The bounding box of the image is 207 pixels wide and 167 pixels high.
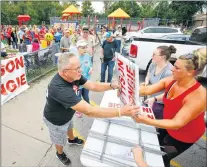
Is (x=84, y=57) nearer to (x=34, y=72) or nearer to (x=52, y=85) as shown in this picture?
(x=52, y=85)

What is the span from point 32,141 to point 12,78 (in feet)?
7.54

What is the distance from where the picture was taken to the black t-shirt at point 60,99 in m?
2.03

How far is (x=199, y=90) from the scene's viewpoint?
1.37m

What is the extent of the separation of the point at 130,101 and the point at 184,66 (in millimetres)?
562

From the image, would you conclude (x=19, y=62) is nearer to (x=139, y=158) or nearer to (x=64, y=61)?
(x=64, y=61)

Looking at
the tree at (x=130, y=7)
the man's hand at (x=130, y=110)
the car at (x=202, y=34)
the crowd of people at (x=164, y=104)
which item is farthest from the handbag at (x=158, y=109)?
the tree at (x=130, y=7)

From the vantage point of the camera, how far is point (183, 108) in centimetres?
164

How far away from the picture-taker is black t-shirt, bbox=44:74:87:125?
203 centimetres

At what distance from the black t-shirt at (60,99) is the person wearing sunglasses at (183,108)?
0.72 m

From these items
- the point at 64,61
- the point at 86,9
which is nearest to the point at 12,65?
the point at 64,61

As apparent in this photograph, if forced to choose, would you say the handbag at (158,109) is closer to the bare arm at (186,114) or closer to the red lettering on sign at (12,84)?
the bare arm at (186,114)

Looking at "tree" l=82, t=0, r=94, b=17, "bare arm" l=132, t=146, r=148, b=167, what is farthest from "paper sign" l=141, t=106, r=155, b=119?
"tree" l=82, t=0, r=94, b=17

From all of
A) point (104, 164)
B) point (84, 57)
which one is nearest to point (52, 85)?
point (104, 164)

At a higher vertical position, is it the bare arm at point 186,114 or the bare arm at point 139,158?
the bare arm at point 186,114
